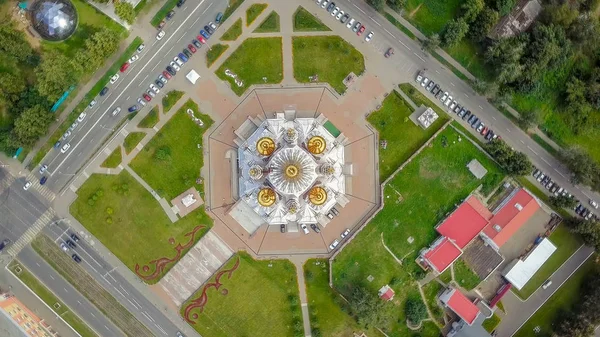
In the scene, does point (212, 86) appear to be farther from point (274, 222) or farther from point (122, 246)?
point (122, 246)

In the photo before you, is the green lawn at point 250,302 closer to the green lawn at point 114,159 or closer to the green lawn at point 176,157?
the green lawn at point 176,157

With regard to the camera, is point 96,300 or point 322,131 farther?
point 96,300

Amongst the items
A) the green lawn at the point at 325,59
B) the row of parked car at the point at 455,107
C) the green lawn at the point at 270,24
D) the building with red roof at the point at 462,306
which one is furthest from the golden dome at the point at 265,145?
the building with red roof at the point at 462,306

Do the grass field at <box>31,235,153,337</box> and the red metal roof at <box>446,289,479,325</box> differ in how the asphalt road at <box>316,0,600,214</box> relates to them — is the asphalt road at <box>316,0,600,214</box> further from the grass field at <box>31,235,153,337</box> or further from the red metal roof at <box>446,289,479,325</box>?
the grass field at <box>31,235,153,337</box>

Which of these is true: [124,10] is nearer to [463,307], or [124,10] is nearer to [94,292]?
[94,292]

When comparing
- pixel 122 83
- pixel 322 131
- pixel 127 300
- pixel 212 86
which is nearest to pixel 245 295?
pixel 127 300
